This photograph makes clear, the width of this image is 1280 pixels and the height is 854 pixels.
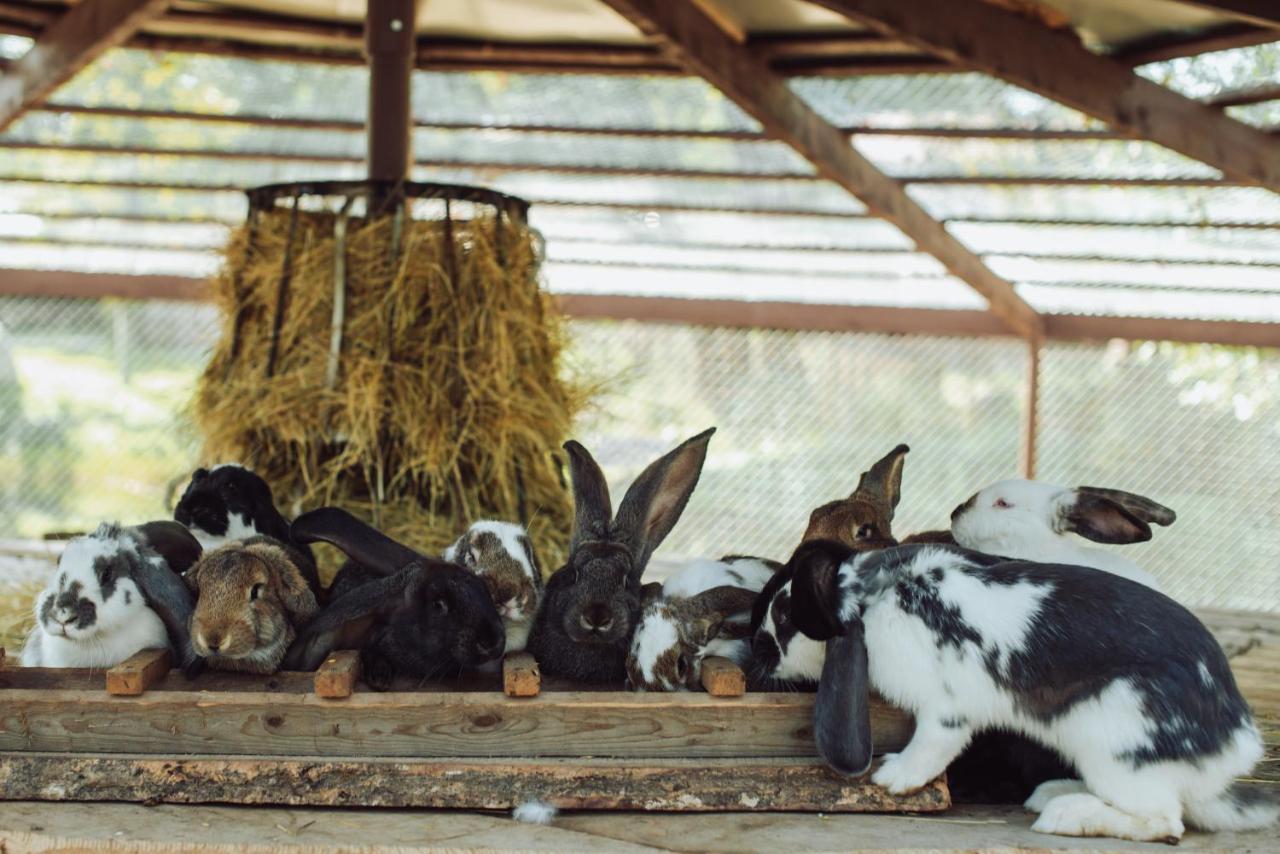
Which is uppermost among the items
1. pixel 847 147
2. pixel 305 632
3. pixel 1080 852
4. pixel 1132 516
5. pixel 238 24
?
pixel 238 24

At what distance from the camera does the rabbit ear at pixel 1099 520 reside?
3176 millimetres

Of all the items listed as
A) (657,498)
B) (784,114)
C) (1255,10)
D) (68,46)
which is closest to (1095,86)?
(1255,10)

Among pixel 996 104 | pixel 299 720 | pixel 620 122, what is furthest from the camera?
pixel 620 122

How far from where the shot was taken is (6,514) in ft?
30.4

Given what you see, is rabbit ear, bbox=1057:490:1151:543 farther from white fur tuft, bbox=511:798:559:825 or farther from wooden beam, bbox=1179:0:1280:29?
wooden beam, bbox=1179:0:1280:29

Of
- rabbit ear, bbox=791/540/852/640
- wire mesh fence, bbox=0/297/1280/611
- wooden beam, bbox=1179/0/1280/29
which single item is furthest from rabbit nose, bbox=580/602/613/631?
wire mesh fence, bbox=0/297/1280/611

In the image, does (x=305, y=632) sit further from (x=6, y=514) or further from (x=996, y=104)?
(x=6, y=514)

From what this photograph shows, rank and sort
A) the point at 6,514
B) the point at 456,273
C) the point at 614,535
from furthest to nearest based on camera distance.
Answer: the point at 6,514
the point at 456,273
the point at 614,535

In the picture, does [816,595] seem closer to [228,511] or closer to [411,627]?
[411,627]

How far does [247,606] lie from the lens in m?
2.92

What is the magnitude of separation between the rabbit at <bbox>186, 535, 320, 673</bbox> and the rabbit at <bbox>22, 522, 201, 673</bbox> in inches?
2.6

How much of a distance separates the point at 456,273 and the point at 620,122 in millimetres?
2372

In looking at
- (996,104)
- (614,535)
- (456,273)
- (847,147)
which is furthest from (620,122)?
(614,535)

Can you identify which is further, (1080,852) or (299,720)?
(299,720)
